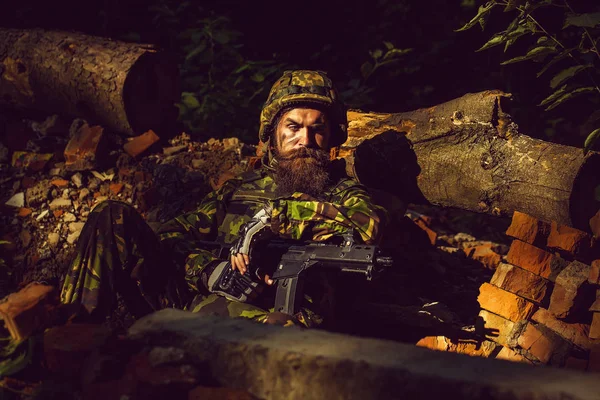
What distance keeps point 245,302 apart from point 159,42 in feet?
14.6

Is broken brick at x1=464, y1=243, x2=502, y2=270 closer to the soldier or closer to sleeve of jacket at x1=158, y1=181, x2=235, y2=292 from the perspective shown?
the soldier

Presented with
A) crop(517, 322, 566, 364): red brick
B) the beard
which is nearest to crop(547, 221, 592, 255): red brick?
crop(517, 322, 566, 364): red brick

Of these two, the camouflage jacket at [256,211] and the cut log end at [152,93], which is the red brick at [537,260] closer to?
the camouflage jacket at [256,211]

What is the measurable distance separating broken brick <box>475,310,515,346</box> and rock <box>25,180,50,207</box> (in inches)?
134

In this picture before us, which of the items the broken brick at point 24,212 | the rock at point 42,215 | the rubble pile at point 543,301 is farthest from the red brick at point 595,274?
the broken brick at point 24,212

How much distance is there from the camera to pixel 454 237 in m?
5.40

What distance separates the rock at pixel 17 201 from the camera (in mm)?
4492

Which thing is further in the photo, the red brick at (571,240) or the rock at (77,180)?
the rock at (77,180)

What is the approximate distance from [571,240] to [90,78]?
394cm

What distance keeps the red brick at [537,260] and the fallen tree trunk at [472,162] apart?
221mm

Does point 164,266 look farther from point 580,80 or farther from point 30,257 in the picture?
point 580,80

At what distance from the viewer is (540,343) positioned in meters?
3.33

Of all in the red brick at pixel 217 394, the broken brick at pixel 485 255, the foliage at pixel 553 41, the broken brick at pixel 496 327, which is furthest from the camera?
the broken brick at pixel 485 255

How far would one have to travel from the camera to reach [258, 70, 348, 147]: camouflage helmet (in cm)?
→ 376
